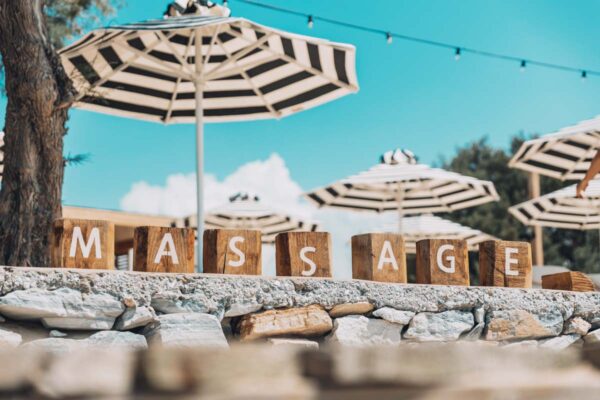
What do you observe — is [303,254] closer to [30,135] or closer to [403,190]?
[30,135]

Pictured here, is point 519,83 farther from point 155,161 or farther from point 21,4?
point 21,4

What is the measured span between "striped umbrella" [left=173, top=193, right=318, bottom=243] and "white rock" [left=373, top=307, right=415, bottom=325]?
7.85 metres

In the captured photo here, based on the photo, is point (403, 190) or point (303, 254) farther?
point (403, 190)

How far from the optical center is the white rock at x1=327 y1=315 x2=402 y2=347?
2760 millimetres

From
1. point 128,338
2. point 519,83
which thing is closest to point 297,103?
point 128,338

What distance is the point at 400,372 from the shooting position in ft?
2.81

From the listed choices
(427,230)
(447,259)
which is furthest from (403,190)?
(447,259)

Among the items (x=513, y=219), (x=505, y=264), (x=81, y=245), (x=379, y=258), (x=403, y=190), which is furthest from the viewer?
(x=513, y=219)

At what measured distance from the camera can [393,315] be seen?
2.85 m

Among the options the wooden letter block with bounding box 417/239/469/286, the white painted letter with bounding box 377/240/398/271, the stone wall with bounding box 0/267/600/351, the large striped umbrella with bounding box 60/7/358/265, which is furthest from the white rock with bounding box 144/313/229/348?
the large striped umbrella with bounding box 60/7/358/265

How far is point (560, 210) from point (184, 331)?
348 inches

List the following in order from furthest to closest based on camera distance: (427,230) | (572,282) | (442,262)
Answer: (427,230)
(572,282)
(442,262)

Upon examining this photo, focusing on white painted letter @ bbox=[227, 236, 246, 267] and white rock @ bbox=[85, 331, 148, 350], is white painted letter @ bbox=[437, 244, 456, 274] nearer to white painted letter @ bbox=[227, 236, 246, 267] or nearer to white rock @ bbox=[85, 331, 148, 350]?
white painted letter @ bbox=[227, 236, 246, 267]

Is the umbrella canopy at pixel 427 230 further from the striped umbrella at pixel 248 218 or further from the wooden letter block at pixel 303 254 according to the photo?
the wooden letter block at pixel 303 254
